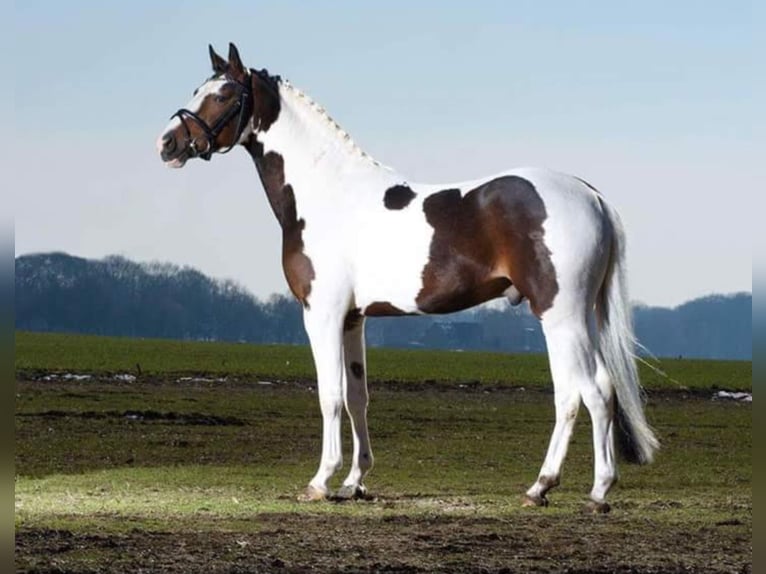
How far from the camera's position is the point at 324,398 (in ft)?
37.3

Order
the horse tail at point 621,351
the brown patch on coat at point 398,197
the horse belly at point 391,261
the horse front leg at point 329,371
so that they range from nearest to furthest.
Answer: the horse tail at point 621,351, the horse belly at point 391,261, the brown patch on coat at point 398,197, the horse front leg at point 329,371

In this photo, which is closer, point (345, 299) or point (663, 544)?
point (663, 544)

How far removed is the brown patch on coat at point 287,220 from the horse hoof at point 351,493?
1.56 m

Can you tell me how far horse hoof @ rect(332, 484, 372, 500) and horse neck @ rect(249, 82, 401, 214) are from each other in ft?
7.77

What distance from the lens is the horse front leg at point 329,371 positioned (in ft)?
36.9

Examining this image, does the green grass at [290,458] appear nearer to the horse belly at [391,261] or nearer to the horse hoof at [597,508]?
the horse hoof at [597,508]

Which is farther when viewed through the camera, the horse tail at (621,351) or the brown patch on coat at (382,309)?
the brown patch on coat at (382,309)

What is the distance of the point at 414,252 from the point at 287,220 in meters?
1.46

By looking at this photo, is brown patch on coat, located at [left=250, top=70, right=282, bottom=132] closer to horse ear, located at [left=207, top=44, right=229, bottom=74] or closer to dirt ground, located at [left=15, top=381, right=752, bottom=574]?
horse ear, located at [left=207, top=44, right=229, bottom=74]

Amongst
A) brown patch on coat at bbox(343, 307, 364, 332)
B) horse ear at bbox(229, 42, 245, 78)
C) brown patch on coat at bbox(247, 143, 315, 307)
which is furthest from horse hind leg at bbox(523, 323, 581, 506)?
horse ear at bbox(229, 42, 245, 78)

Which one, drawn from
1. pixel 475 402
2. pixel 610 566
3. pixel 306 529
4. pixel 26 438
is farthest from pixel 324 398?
pixel 475 402

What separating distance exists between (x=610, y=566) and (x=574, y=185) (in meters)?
3.27

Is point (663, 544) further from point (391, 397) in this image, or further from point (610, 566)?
point (391, 397)

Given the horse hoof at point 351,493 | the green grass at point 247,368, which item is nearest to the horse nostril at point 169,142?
the horse hoof at point 351,493
